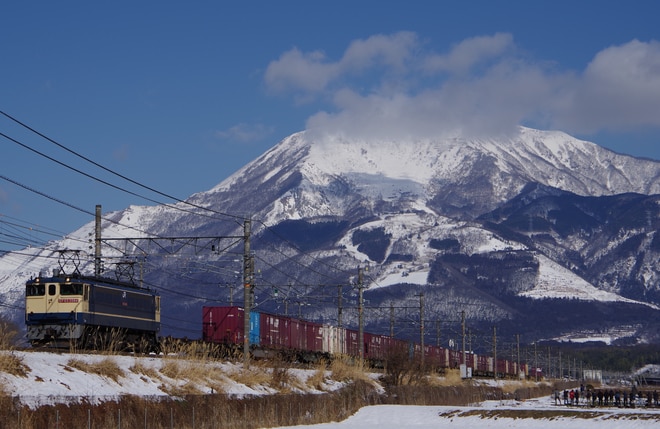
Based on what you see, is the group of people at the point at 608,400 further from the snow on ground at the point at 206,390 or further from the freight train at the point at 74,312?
the freight train at the point at 74,312

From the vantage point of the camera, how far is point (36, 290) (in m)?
54.9

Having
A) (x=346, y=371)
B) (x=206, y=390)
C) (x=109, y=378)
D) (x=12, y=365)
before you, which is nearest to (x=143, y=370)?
(x=109, y=378)

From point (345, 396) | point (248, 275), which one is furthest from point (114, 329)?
point (345, 396)

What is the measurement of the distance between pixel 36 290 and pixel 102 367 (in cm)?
1533

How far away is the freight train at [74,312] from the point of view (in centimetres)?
5331

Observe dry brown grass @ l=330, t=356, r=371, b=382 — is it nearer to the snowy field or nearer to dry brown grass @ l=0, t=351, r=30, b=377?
the snowy field

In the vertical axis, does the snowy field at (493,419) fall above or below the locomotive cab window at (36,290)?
below

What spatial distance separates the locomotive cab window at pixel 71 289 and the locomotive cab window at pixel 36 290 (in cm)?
131

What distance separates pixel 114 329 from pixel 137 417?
20647 millimetres

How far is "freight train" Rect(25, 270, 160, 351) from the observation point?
53.3 metres

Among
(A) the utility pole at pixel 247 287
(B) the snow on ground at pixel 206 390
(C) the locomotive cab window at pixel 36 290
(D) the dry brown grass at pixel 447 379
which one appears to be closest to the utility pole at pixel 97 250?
(C) the locomotive cab window at pixel 36 290

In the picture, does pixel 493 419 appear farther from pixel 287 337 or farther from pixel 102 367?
pixel 287 337

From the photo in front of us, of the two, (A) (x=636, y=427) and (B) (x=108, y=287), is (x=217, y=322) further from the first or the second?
(A) (x=636, y=427)

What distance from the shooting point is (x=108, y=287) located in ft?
185
